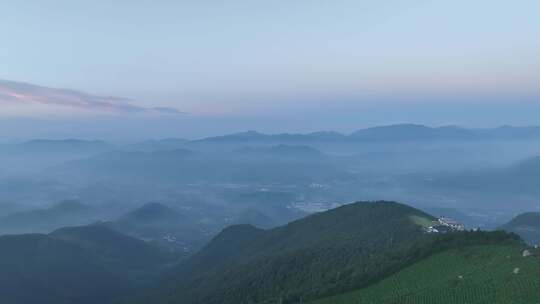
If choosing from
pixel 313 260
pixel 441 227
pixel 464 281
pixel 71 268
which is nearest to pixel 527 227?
pixel 441 227

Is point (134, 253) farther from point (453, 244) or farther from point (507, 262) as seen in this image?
point (507, 262)

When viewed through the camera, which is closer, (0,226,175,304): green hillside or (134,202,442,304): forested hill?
(134,202,442,304): forested hill

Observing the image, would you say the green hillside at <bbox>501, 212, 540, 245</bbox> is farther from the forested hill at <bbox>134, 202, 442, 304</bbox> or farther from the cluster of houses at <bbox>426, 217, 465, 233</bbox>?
the cluster of houses at <bbox>426, 217, 465, 233</bbox>

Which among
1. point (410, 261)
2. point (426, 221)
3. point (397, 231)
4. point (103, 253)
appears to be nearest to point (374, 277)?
point (410, 261)

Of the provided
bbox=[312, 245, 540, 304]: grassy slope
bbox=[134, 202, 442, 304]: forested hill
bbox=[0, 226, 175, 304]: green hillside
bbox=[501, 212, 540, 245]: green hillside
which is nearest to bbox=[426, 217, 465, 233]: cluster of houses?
bbox=[134, 202, 442, 304]: forested hill

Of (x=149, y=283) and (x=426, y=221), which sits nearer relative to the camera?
(x=426, y=221)
